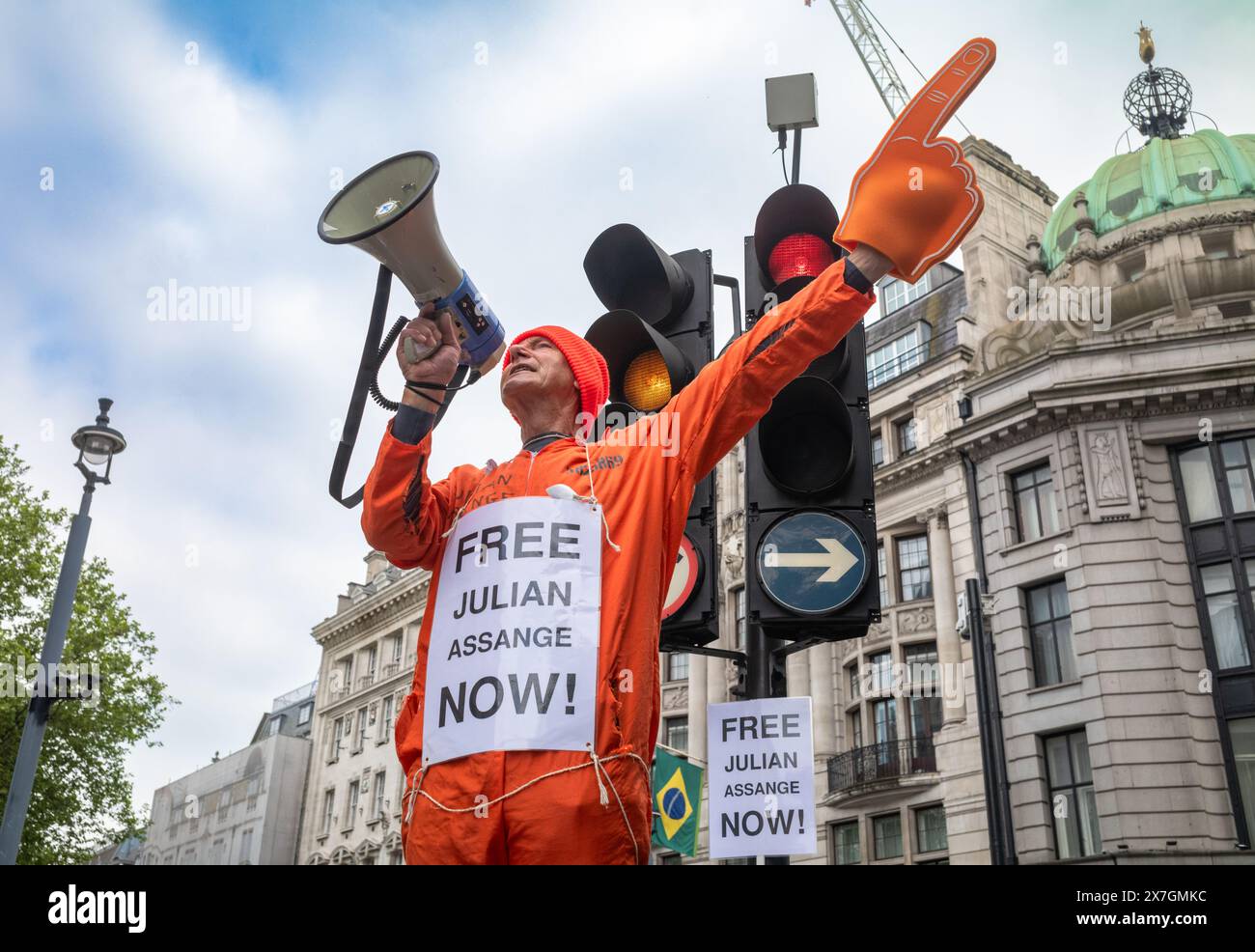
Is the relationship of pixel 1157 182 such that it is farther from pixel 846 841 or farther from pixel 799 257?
pixel 799 257

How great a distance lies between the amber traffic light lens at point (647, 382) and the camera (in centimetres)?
562

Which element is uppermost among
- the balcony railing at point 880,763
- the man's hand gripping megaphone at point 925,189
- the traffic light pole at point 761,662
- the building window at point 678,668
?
the building window at point 678,668

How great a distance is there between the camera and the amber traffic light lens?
562 cm

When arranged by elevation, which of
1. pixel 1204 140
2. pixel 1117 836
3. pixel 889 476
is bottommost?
pixel 1117 836

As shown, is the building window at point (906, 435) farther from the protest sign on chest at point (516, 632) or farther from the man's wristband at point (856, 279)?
the protest sign on chest at point (516, 632)

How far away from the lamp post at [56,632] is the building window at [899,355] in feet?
81.4

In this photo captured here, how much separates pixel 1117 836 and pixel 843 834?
27.4ft

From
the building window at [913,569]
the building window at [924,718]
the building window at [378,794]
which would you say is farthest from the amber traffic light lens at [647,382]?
the building window at [378,794]

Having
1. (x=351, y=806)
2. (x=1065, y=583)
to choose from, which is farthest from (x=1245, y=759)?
(x=351, y=806)

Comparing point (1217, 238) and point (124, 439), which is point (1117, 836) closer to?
point (1217, 238)

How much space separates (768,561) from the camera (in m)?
5.38

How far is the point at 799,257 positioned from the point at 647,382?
1013 mm

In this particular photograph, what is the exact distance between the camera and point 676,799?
28.5 ft
